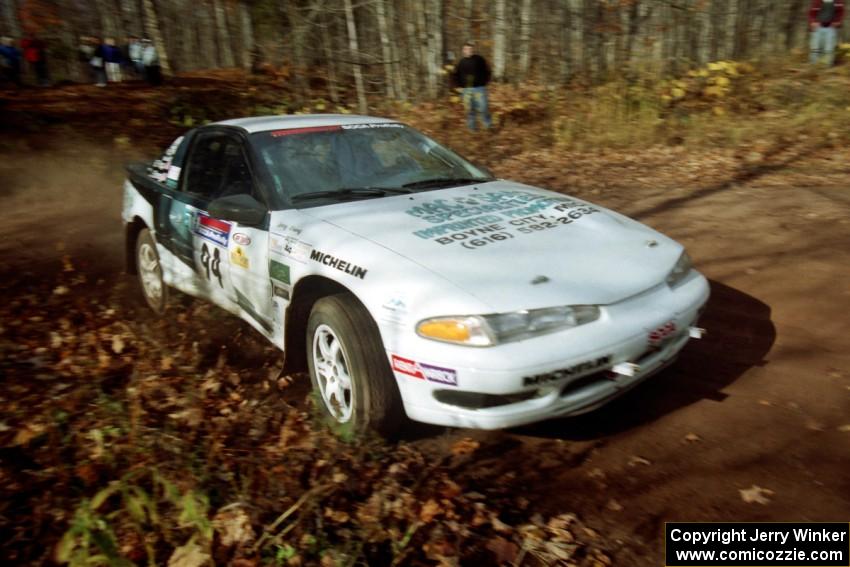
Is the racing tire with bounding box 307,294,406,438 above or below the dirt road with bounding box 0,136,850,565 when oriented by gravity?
above

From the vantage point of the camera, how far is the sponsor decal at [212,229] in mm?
4044

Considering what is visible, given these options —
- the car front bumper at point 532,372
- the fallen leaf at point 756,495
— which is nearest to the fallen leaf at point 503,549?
the car front bumper at point 532,372

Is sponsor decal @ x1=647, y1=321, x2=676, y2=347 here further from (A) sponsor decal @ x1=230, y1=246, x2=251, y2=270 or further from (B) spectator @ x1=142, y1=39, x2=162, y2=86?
(B) spectator @ x1=142, y1=39, x2=162, y2=86

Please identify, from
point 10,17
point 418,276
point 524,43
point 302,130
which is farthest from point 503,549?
point 10,17

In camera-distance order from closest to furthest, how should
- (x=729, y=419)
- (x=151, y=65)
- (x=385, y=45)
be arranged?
(x=729, y=419) → (x=385, y=45) → (x=151, y=65)

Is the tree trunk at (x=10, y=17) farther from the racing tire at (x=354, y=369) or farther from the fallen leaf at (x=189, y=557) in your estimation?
the fallen leaf at (x=189, y=557)

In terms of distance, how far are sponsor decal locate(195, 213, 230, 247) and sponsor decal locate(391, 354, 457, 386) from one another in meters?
1.67


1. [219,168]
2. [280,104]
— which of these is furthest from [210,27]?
[219,168]

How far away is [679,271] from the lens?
347 centimetres

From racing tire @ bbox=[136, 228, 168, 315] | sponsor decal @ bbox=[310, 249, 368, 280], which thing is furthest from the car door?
racing tire @ bbox=[136, 228, 168, 315]

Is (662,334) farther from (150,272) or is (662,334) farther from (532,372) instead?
(150,272)

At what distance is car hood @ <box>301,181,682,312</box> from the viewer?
2936mm

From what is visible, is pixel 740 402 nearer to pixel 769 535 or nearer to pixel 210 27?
pixel 769 535

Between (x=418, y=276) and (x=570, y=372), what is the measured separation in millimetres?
792
